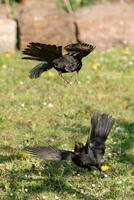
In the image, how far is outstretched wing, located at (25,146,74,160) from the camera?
627 cm

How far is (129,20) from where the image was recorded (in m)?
13.7

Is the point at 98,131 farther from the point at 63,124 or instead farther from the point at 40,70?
the point at 63,124

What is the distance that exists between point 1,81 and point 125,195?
4946mm

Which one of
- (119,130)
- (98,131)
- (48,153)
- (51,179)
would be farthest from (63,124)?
(48,153)

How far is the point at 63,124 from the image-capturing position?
9102 millimetres

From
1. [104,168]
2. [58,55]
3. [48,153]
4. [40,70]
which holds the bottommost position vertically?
[104,168]

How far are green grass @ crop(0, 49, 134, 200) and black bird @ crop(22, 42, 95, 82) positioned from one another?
130 cm

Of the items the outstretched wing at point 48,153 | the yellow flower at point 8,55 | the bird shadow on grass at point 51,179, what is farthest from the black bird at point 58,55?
the yellow flower at point 8,55

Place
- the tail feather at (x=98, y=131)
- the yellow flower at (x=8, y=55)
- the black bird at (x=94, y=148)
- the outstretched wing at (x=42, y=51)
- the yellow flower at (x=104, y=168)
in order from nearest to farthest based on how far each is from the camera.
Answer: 1. the outstretched wing at (x=42, y=51)
2. the black bird at (x=94, y=148)
3. the tail feather at (x=98, y=131)
4. the yellow flower at (x=104, y=168)
5. the yellow flower at (x=8, y=55)

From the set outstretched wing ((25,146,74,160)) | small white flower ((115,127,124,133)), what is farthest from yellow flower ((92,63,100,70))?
outstretched wing ((25,146,74,160))

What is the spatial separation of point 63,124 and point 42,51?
3268mm

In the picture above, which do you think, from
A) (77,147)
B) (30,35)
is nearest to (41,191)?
(77,147)

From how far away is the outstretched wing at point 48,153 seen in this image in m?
6.27

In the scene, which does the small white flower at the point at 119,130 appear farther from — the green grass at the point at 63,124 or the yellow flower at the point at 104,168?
the yellow flower at the point at 104,168
